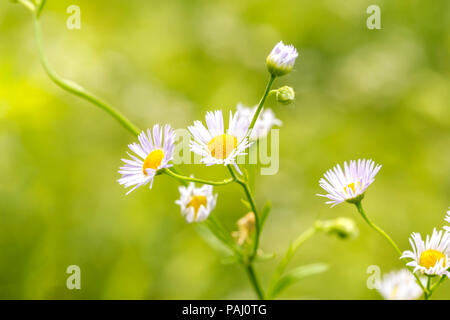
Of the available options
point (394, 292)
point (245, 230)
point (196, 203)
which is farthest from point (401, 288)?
point (196, 203)

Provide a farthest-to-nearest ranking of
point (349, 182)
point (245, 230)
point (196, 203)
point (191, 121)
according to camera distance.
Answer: point (191, 121) < point (245, 230) < point (196, 203) < point (349, 182)

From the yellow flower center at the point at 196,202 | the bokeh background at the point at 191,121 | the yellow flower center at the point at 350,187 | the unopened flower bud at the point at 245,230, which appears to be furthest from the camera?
the bokeh background at the point at 191,121

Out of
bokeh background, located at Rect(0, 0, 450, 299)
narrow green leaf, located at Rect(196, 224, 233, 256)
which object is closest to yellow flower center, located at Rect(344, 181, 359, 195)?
narrow green leaf, located at Rect(196, 224, 233, 256)

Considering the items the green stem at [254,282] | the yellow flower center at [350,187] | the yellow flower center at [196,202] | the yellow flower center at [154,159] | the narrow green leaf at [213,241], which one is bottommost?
the green stem at [254,282]

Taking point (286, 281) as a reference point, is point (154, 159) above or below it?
above

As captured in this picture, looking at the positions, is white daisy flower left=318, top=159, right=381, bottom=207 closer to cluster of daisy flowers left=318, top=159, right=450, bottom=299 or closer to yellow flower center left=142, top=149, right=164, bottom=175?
cluster of daisy flowers left=318, top=159, right=450, bottom=299

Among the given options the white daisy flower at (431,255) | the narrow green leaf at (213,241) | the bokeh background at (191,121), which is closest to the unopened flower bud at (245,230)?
the narrow green leaf at (213,241)

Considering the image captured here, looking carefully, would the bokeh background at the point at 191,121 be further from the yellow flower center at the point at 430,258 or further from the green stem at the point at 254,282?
the yellow flower center at the point at 430,258

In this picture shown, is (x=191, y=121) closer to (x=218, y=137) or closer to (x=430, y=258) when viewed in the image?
(x=218, y=137)
